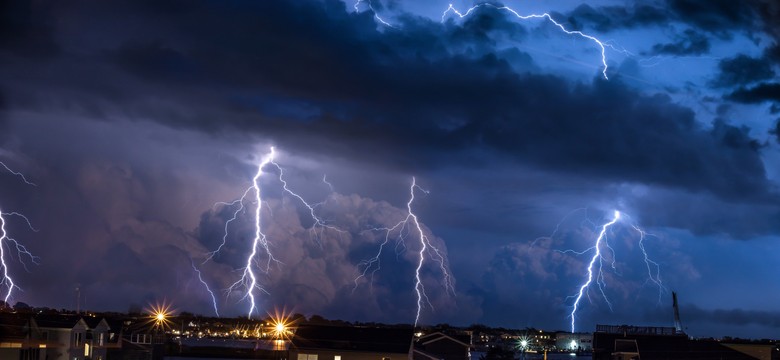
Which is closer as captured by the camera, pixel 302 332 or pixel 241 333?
pixel 302 332

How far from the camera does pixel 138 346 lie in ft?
213

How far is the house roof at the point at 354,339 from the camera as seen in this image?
51487mm

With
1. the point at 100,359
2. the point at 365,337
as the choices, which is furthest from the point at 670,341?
the point at 100,359

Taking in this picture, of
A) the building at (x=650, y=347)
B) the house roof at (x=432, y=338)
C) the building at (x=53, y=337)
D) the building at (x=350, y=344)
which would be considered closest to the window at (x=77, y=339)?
the building at (x=53, y=337)

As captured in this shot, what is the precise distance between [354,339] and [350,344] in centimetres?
44

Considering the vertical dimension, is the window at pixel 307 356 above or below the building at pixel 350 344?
below

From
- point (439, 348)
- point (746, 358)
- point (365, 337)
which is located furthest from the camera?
point (746, 358)

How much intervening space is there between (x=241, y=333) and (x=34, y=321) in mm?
Answer: 131121

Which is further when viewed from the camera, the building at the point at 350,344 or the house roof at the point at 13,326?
the building at the point at 350,344

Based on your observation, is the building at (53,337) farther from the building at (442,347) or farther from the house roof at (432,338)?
the house roof at (432,338)

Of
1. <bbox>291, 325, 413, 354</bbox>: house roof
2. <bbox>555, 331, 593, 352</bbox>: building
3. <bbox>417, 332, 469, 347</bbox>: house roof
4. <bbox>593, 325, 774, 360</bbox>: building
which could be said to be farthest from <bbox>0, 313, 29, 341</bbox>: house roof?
<bbox>555, 331, 593, 352</bbox>: building

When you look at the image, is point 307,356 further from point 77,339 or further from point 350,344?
point 77,339

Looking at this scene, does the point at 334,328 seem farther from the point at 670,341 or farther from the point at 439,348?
the point at 670,341

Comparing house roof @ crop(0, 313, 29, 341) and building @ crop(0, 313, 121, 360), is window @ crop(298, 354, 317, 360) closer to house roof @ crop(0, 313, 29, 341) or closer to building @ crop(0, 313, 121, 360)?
building @ crop(0, 313, 121, 360)
